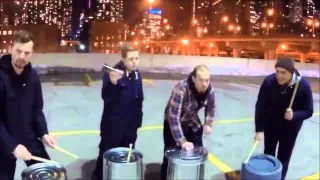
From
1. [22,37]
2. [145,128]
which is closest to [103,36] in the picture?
[145,128]

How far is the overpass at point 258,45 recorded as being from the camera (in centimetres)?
4300

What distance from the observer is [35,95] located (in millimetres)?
3139

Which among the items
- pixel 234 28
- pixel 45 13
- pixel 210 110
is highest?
pixel 234 28

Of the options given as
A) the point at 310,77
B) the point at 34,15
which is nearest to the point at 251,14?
the point at 310,77

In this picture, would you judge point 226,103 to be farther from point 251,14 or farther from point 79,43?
point 251,14

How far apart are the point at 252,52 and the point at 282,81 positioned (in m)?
57.7

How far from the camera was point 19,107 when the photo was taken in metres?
3.01

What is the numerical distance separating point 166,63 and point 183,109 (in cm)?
1249

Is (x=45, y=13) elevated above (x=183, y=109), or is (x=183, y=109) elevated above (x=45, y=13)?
(x=45, y=13)

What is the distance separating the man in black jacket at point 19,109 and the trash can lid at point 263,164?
1.77m

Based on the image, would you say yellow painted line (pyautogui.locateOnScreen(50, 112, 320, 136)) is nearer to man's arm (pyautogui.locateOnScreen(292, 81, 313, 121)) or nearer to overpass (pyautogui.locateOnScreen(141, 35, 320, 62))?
man's arm (pyautogui.locateOnScreen(292, 81, 313, 121))

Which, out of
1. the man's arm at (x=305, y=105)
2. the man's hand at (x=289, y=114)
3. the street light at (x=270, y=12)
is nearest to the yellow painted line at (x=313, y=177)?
the man's arm at (x=305, y=105)

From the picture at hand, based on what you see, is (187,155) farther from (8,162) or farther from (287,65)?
(8,162)

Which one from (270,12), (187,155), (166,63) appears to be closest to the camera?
(187,155)
